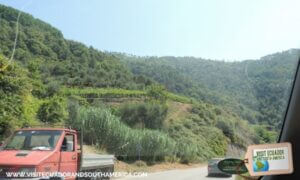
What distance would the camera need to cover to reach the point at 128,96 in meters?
7.16

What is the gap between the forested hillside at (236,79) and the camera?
4879 millimetres

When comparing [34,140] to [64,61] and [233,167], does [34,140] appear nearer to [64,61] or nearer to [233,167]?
[64,61]

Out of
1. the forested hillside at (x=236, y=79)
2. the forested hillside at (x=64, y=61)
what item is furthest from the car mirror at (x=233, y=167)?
the forested hillside at (x=64, y=61)

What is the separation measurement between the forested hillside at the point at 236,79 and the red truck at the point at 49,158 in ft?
4.84

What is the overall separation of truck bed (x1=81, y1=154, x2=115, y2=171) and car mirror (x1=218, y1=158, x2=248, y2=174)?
7.77ft

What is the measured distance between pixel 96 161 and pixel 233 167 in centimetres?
305

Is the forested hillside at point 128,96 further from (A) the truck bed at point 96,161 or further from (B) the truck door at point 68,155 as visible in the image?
(B) the truck door at point 68,155

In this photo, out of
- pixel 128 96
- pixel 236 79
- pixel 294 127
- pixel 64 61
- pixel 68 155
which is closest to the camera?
pixel 294 127

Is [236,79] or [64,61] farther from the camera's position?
[64,61]

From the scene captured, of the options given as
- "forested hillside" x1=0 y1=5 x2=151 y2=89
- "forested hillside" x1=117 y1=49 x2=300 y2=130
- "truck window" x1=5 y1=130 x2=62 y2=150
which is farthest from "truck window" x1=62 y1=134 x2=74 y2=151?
"forested hillside" x1=117 y1=49 x2=300 y2=130

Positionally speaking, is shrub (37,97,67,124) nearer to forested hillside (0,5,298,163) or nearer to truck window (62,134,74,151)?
forested hillside (0,5,298,163)

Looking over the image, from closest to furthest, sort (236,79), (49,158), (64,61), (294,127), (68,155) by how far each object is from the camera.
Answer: (294,127) → (236,79) → (49,158) → (64,61) → (68,155)

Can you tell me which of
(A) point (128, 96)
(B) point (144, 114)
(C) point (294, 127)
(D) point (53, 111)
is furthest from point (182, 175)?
(C) point (294, 127)

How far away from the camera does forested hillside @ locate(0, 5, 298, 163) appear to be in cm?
620
